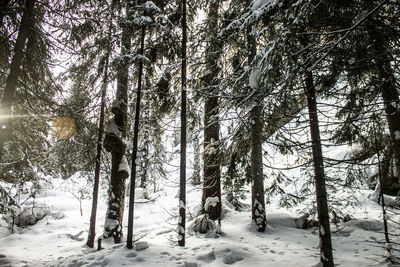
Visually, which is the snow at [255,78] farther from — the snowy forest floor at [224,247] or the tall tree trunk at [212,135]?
the snowy forest floor at [224,247]

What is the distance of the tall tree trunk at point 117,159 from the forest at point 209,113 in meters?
0.03

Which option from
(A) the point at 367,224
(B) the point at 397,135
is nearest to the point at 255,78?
(B) the point at 397,135

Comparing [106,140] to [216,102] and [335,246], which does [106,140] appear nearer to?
[216,102]

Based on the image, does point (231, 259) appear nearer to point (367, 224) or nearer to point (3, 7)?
point (367, 224)

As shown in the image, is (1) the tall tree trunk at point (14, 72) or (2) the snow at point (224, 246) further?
(1) the tall tree trunk at point (14, 72)

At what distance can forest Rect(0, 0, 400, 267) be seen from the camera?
3.74m

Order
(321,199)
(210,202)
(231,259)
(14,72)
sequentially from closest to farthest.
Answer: (321,199), (231,259), (14,72), (210,202)

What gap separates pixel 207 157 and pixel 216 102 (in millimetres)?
2156

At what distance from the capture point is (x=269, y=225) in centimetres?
726

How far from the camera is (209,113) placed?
699 cm

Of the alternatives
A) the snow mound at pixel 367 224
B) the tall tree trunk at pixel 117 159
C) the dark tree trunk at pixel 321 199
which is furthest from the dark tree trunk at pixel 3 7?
the snow mound at pixel 367 224

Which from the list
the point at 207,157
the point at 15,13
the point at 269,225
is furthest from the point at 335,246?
the point at 15,13

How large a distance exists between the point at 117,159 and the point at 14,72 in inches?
144

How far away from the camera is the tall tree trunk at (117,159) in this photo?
7.14 m
